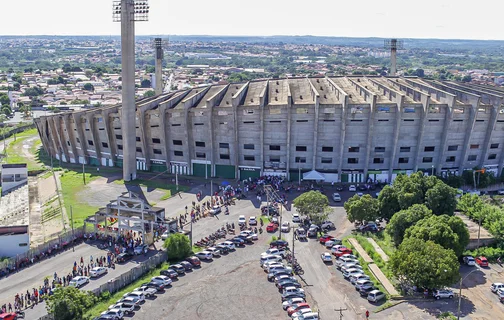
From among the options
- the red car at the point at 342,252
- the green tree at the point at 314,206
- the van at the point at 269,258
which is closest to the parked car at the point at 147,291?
the van at the point at 269,258

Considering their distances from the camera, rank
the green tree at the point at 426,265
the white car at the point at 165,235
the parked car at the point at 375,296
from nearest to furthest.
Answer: the green tree at the point at 426,265 < the parked car at the point at 375,296 < the white car at the point at 165,235

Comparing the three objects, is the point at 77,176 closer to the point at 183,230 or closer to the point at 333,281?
the point at 183,230

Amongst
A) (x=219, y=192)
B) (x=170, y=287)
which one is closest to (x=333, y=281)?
(x=170, y=287)

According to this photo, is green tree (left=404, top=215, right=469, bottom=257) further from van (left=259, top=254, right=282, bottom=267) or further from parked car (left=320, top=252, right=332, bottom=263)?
van (left=259, top=254, right=282, bottom=267)

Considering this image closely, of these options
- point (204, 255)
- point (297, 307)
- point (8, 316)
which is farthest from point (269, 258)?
point (8, 316)

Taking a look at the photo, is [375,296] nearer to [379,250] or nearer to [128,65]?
[379,250]

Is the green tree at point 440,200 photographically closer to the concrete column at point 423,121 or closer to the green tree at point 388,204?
the green tree at point 388,204
